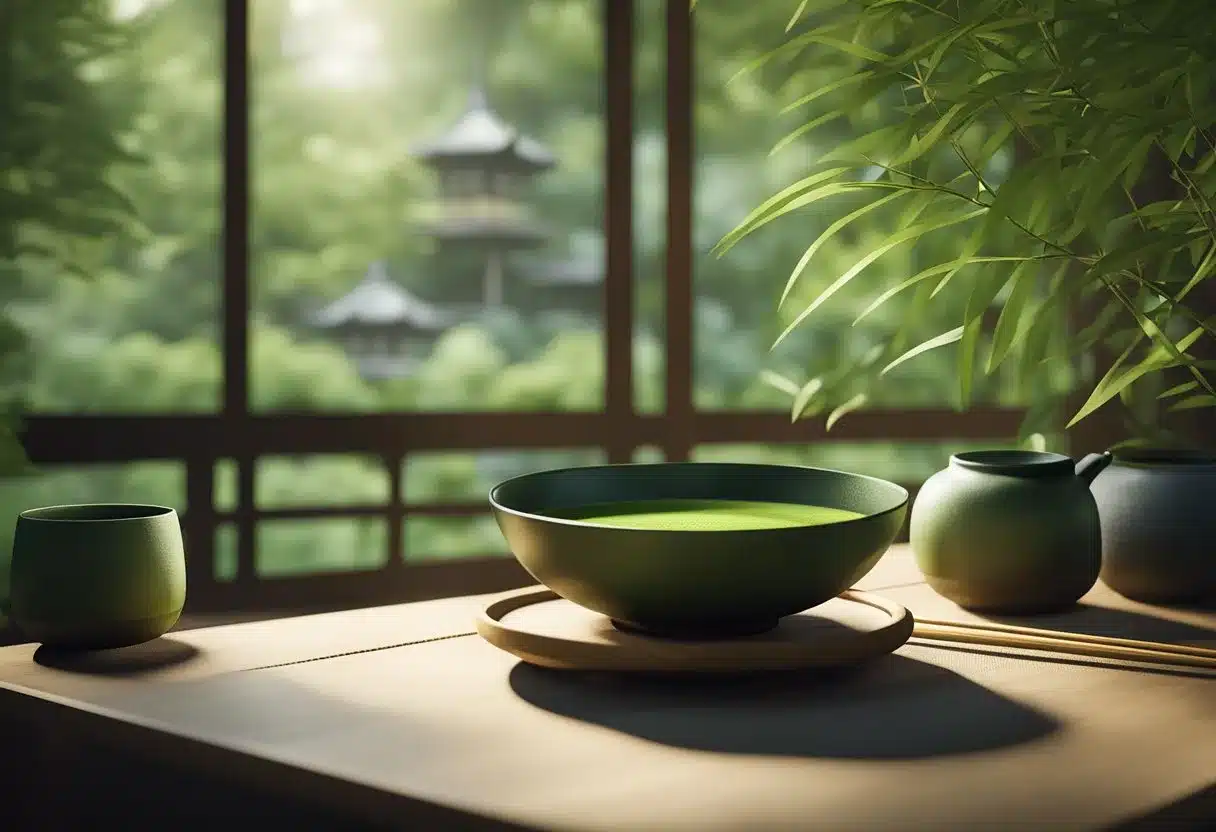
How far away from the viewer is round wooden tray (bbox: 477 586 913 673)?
0.90 m

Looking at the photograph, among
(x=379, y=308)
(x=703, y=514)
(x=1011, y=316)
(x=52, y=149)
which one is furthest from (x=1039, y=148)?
(x=52, y=149)

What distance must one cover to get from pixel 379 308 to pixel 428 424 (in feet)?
1.31

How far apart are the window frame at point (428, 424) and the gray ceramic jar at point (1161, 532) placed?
2907 millimetres

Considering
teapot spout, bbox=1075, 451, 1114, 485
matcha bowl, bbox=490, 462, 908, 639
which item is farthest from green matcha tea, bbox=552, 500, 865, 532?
teapot spout, bbox=1075, 451, 1114, 485

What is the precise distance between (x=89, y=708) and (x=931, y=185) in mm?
740

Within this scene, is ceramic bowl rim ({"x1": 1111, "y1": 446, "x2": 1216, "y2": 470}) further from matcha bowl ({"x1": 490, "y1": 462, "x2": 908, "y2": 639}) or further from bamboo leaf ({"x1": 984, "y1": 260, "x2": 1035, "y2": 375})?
matcha bowl ({"x1": 490, "y1": 462, "x2": 908, "y2": 639})

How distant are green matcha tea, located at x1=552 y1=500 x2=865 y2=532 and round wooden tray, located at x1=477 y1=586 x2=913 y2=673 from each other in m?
0.08

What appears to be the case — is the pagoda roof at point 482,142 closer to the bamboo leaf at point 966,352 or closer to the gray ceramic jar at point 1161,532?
the gray ceramic jar at point 1161,532

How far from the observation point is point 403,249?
4.31 meters

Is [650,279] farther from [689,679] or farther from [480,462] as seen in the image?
[689,679]

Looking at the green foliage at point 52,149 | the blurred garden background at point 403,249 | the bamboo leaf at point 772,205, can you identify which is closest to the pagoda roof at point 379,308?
the blurred garden background at point 403,249

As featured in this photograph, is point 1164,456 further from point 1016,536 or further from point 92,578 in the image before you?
point 92,578

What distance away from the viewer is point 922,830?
642mm

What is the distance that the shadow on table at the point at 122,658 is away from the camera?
0.97 metres
